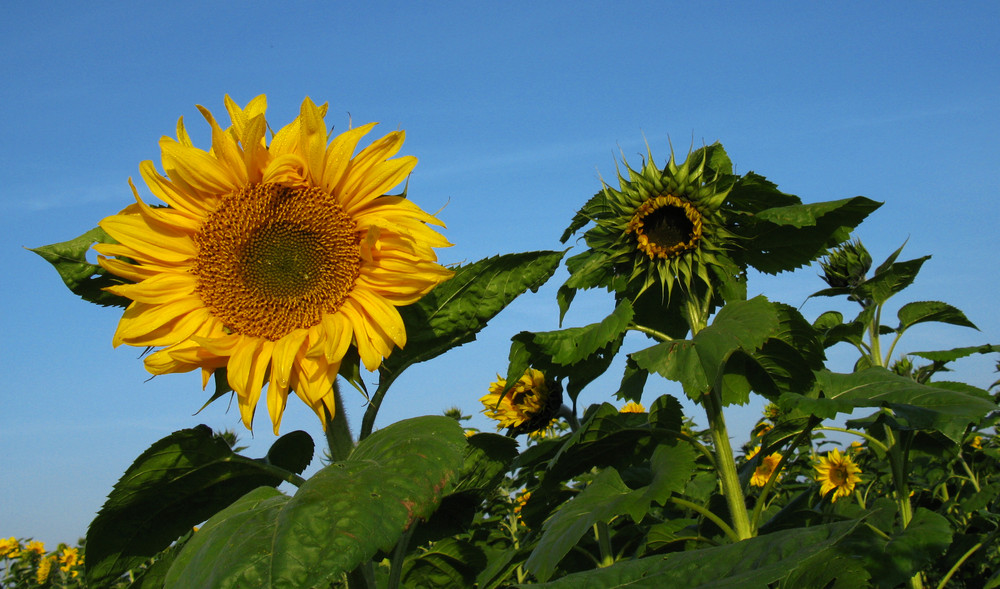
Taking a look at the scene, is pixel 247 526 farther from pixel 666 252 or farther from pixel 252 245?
pixel 666 252

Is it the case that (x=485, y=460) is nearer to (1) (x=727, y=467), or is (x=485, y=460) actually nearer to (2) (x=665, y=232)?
(1) (x=727, y=467)

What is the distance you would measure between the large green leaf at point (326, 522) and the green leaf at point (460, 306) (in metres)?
0.48

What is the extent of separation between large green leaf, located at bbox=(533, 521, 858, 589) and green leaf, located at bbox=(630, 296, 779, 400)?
119 centimetres

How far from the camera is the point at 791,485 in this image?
7199 millimetres

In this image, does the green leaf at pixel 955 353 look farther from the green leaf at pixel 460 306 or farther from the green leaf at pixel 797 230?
the green leaf at pixel 460 306

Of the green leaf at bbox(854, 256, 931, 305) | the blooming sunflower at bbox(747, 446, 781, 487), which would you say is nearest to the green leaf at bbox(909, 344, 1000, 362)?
the green leaf at bbox(854, 256, 931, 305)

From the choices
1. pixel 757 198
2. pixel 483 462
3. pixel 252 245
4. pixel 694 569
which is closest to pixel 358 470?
pixel 694 569

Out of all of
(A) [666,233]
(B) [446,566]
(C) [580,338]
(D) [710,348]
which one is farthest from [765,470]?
→ (B) [446,566]

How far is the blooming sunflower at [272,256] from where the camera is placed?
1951 millimetres

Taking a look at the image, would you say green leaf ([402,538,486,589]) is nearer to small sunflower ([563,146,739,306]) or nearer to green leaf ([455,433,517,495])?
green leaf ([455,433,517,495])

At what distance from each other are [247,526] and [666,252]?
2.29 m

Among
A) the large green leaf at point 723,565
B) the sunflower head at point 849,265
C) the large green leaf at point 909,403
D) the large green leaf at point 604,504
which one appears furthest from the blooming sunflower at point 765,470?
the large green leaf at point 723,565

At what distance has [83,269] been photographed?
2.00 meters

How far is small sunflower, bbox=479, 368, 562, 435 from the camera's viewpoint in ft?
14.1
